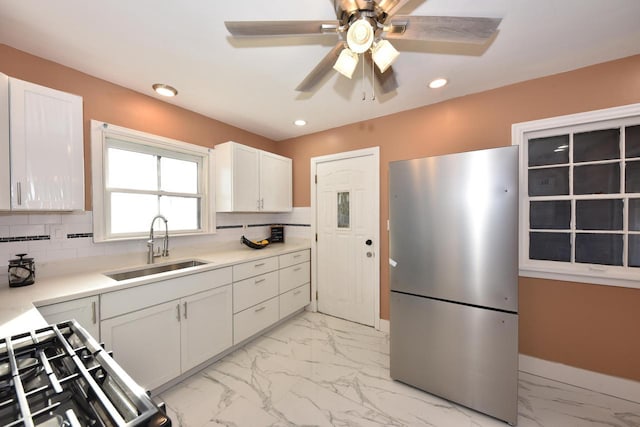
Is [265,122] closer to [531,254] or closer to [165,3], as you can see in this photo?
[165,3]

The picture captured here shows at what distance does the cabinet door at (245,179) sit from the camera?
2.78 m

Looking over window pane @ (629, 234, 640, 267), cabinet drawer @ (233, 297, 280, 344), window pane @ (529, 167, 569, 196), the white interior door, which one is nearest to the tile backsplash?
cabinet drawer @ (233, 297, 280, 344)

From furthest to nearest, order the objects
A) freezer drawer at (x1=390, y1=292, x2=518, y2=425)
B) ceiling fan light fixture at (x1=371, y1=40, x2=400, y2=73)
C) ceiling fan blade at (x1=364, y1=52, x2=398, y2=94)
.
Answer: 1. freezer drawer at (x1=390, y1=292, x2=518, y2=425)
2. ceiling fan blade at (x1=364, y1=52, x2=398, y2=94)
3. ceiling fan light fixture at (x1=371, y1=40, x2=400, y2=73)

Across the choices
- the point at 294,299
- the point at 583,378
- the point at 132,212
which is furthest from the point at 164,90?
the point at 583,378

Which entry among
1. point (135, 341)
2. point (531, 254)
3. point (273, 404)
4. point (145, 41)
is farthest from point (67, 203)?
point (531, 254)

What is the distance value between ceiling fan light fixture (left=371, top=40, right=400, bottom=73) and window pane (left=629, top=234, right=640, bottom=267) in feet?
7.31

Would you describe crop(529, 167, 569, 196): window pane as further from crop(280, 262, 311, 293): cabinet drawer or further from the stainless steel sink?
the stainless steel sink

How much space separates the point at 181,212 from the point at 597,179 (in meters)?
3.72

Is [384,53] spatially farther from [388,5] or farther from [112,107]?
[112,107]

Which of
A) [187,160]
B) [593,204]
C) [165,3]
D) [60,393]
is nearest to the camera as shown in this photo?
[60,393]

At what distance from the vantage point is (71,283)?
162 centimetres

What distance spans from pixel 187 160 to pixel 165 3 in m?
1.58

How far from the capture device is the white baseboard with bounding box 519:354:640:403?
1765 mm

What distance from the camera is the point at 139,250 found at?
87.8 inches
